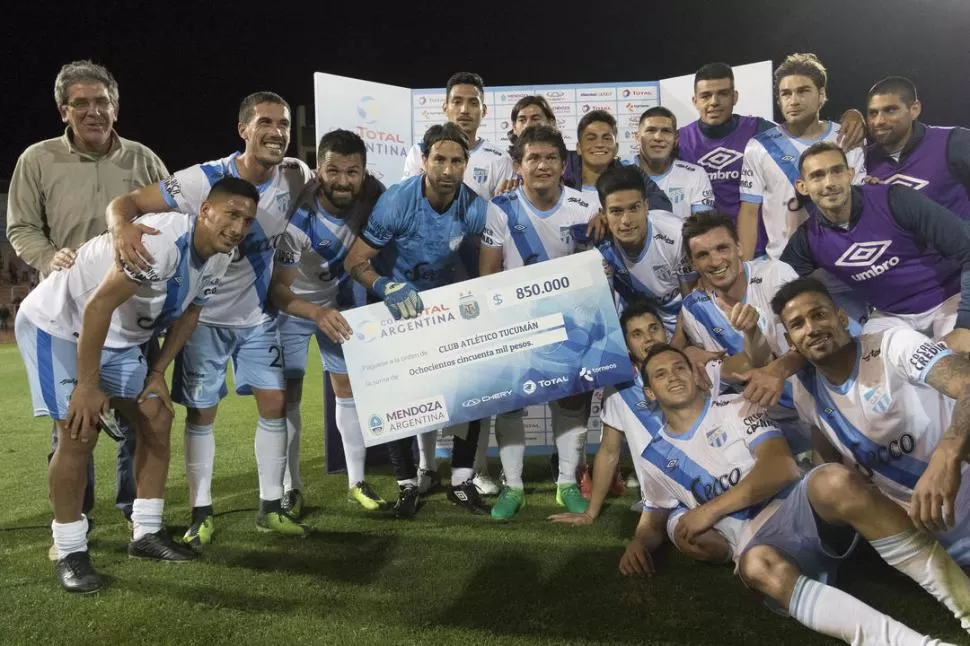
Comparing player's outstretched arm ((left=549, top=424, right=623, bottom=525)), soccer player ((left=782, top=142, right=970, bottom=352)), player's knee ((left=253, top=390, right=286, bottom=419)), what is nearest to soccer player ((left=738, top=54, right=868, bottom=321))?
soccer player ((left=782, top=142, right=970, bottom=352))

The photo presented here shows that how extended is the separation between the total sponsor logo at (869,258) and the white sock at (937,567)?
58.1 inches

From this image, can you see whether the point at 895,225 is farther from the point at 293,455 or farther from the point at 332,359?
the point at 293,455

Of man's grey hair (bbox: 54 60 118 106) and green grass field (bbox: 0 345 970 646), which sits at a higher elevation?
man's grey hair (bbox: 54 60 118 106)

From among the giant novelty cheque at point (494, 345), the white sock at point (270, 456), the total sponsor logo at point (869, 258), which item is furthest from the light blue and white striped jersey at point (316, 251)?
the total sponsor logo at point (869, 258)

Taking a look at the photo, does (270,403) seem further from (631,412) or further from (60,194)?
(631,412)

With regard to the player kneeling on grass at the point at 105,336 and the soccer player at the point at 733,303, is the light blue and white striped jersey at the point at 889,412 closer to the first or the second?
the soccer player at the point at 733,303

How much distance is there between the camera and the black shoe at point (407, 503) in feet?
12.7

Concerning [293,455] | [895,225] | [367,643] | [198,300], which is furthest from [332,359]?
[895,225]

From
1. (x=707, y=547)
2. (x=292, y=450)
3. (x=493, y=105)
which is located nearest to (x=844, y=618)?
(x=707, y=547)

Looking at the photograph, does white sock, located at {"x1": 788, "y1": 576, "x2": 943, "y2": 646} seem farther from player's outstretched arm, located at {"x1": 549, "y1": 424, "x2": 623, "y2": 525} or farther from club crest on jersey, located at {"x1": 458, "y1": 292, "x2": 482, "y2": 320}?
club crest on jersey, located at {"x1": 458, "y1": 292, "x2": 482, "y2": 320}

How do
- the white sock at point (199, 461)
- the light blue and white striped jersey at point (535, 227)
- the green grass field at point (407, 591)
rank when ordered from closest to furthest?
the green grass field at point (407, 591) < the white sock at point (199, 461) < the light blue and white striped jersey at point (535, 227)

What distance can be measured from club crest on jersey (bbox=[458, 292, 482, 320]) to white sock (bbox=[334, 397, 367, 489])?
1.12 m

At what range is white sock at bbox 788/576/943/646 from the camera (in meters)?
1.98

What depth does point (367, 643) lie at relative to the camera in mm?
2354
